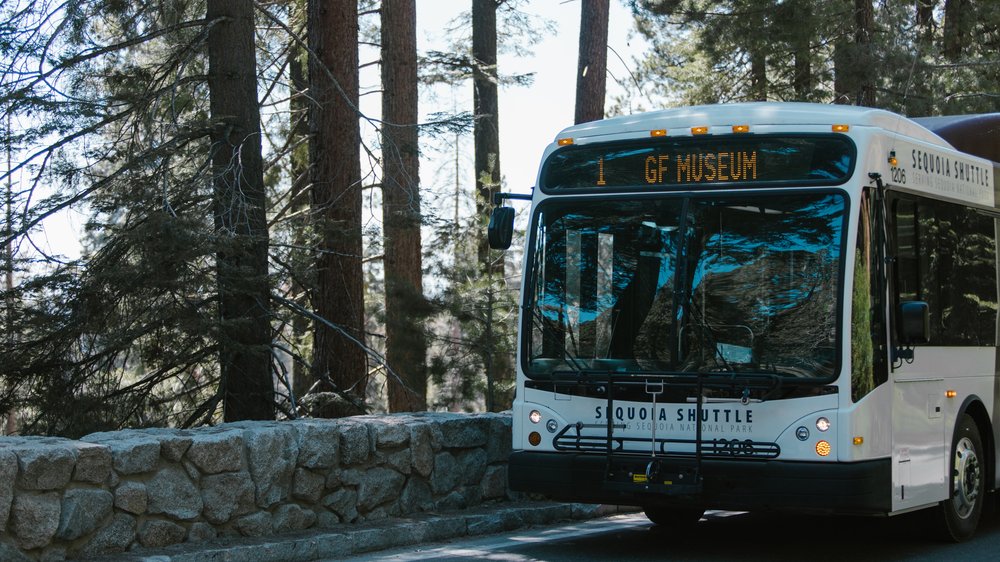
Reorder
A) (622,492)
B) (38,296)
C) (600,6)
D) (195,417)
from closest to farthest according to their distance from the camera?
1. (622,492)
2. (38,296)
3. (195,417)
4. (600,6)

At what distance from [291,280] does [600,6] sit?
7853 millimetres

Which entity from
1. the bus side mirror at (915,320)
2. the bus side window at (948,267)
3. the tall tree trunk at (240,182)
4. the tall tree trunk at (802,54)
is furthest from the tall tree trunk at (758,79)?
the bus side mirror at (915,320)

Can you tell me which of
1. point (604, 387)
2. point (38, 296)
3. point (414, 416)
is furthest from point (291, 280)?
point (604, 387)

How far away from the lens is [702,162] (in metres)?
8.30

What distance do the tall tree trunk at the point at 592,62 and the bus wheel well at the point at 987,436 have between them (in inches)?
406

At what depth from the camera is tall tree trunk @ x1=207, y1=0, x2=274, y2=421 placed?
12.3 m

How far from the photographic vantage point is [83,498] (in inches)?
281

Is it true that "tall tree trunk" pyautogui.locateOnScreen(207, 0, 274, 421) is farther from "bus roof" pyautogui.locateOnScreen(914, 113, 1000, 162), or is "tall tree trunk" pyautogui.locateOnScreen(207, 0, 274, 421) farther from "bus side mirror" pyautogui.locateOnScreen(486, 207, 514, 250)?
"bus roof" pyautogui.locateOnScreen(914, 113, 1000, 162)

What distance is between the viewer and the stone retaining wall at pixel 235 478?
22.7ft

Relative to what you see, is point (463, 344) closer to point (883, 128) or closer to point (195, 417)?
point (195, 417)

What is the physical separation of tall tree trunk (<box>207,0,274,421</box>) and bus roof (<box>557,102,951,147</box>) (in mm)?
4779

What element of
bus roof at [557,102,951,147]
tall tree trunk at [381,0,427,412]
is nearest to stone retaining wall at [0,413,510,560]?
bus roof at [557,102,951,147]

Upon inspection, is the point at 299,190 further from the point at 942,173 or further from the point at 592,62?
the point at 942,173

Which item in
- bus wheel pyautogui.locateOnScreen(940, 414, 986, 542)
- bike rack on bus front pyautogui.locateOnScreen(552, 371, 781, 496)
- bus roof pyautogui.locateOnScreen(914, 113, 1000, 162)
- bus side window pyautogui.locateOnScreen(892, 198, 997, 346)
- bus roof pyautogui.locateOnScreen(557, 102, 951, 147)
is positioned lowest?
bus wheel pyautogui.locateOnScreen(940, 414, 986, 542)
